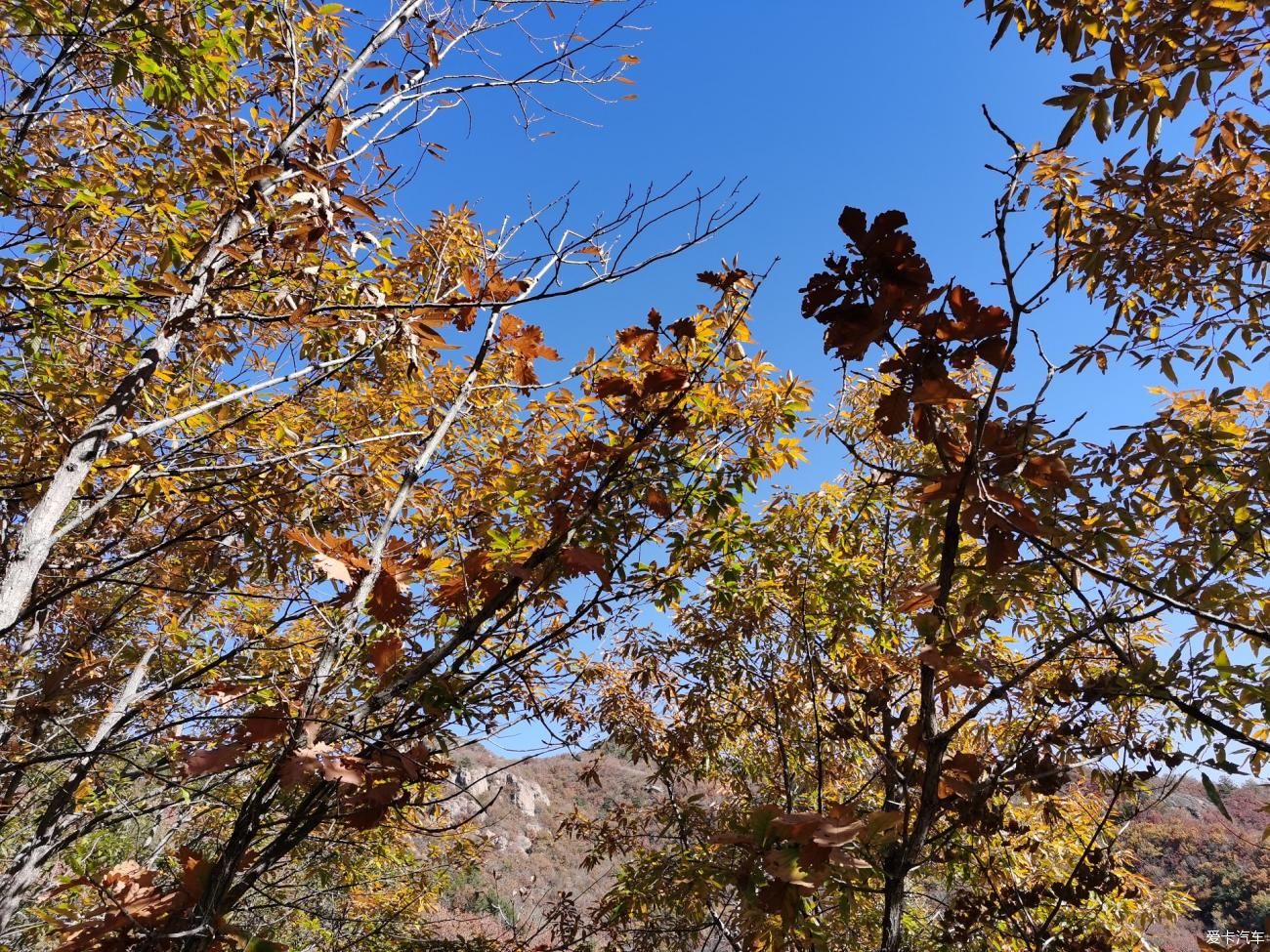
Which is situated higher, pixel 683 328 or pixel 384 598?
pixel 683 328

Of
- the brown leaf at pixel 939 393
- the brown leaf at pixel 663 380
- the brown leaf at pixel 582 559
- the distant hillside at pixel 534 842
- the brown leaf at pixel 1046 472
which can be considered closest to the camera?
the brown leaf at pixel 939 393

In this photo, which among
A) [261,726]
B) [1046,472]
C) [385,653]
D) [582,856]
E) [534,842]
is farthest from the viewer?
[534,842]

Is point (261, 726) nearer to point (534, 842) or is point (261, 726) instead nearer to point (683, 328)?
point (683, 328)

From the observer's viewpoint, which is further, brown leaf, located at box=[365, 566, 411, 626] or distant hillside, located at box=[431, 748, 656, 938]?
distant hillside, located at box=[431, 748, 656, 938]

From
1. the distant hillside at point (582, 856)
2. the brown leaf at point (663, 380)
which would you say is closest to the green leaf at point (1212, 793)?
the brown leaf at point (663, 380)

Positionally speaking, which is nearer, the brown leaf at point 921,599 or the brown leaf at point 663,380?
the brown leaf at point 921,599

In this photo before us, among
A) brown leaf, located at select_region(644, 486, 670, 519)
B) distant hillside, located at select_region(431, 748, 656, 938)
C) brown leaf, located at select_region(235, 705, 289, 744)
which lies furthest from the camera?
distant hillside, located at select_region(431, 748, 656, 938)

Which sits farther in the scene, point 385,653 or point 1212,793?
point 385,653

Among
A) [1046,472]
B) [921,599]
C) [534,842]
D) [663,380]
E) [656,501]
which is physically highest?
[663,380]

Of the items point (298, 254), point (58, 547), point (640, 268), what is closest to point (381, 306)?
point (640, 268)

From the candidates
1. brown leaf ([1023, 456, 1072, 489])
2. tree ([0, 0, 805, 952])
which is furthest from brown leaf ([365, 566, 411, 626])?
brown leaf ([1023, 456, 1072, 489])

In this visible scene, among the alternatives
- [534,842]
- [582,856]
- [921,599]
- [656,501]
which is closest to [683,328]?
[656,501]

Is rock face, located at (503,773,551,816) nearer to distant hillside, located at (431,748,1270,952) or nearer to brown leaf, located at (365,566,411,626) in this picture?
distant hillside, located at (431,748,1270,952)

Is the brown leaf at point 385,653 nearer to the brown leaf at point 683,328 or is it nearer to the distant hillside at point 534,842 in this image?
the brown leaf at point 683,328
